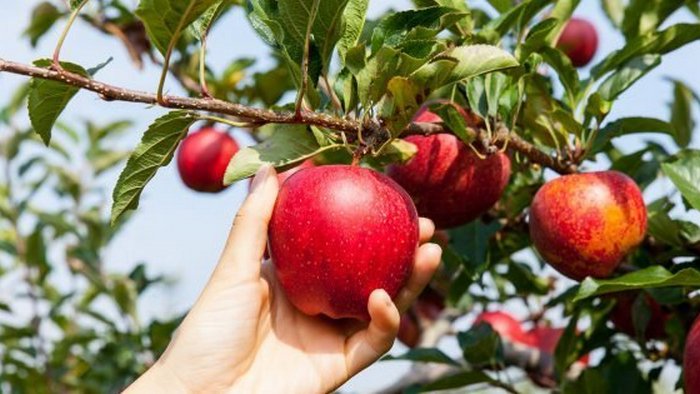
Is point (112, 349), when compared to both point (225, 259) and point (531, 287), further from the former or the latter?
point (225, 259)

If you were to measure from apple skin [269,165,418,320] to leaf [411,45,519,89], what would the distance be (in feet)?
0.54

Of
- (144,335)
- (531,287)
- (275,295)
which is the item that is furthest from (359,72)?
(144,335)

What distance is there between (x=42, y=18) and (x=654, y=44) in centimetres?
230

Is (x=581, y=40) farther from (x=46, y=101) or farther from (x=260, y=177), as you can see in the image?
(x=46, y=101)

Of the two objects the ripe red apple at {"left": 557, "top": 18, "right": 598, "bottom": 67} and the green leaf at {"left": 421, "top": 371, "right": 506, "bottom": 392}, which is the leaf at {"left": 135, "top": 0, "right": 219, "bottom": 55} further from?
the ripe red apple at {"left": 557, "top": 18, "right": 598, "bottom": 67}

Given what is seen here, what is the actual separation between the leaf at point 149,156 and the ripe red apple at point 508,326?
1.79m

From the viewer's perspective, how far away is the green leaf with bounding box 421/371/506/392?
7.34 feet

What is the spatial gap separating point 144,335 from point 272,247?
7.82ft

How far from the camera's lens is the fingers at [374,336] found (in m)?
1.33

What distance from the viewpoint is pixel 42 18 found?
3.43 meters

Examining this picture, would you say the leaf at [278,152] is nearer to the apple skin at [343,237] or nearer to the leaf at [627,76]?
the apple skin at [343,237]

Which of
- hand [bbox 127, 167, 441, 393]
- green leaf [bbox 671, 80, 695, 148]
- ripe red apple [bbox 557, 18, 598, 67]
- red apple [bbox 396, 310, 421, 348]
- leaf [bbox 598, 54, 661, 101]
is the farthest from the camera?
ripe red apple [bbox 557, 18, 598, 67]

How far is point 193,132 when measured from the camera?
→ 10.6 feet

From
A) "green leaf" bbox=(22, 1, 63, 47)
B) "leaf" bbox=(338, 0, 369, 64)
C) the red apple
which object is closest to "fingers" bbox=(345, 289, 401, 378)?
"leaf" bbox=(338, 0, 369, 64)
